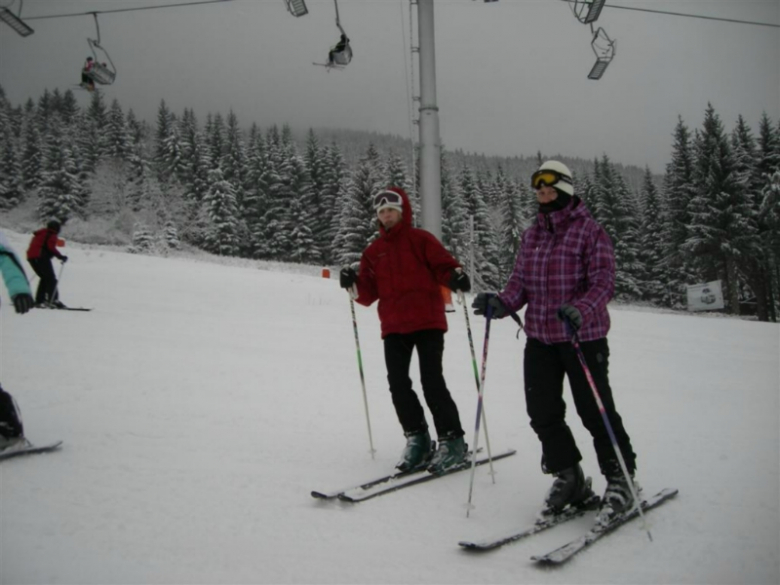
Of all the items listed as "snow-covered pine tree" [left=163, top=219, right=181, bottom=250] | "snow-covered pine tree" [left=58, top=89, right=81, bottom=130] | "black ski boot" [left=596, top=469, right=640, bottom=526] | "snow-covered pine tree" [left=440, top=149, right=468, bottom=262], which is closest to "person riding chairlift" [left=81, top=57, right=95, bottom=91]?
"black ski boot" [left=596, top=469, right=640, bottom=526]

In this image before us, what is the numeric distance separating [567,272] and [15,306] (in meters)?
3.55

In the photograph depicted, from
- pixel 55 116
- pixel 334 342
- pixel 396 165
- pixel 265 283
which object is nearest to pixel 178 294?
pixel 265 283

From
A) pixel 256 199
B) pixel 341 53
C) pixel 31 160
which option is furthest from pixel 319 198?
pixel 341 53

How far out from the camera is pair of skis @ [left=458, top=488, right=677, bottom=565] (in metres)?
2.87

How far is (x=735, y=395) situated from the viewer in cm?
746

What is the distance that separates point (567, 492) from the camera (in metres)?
3.53

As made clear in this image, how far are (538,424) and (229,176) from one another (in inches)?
2500

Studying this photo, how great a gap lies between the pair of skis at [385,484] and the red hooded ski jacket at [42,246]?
388 inches

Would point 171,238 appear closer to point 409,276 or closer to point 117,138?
point 117,138

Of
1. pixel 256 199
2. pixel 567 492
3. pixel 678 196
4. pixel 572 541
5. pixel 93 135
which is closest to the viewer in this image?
pixel 572 541

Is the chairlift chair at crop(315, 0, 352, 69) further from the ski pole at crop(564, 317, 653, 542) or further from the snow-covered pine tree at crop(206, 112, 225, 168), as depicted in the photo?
the snow-covered pine tree at crop(206, 112, 225, 168)

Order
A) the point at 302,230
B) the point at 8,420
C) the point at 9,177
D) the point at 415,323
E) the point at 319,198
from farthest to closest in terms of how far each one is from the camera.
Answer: the point at 9,177 < the point at 319,198 < the point at 302,230 < the point at 415,323 < the point at 8,420

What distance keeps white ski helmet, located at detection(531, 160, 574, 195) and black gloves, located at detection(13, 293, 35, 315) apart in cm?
337

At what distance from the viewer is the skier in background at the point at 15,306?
3.97m
